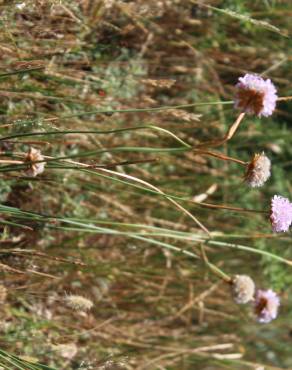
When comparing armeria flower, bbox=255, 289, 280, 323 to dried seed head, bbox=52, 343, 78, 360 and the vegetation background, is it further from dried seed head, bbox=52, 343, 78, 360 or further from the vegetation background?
dried seed head, bbox=52, 343, 78, 360

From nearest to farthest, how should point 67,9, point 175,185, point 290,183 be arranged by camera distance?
point 67,9, point 175,185, point 290,183

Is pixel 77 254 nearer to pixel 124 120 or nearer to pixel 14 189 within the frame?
pixel 14 189

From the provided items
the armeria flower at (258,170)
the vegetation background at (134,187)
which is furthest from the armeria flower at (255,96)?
the vegetation background at (134,187)

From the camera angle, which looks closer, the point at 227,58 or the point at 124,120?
the point at 124,120

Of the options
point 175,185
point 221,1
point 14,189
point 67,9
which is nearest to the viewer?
point 67,9

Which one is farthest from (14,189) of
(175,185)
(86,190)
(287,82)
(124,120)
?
(287,82)

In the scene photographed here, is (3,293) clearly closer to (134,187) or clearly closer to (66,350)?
(66,350)

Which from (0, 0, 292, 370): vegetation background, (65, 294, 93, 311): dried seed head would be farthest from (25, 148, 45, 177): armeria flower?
(65, 294, 93, 311): dried seed head
